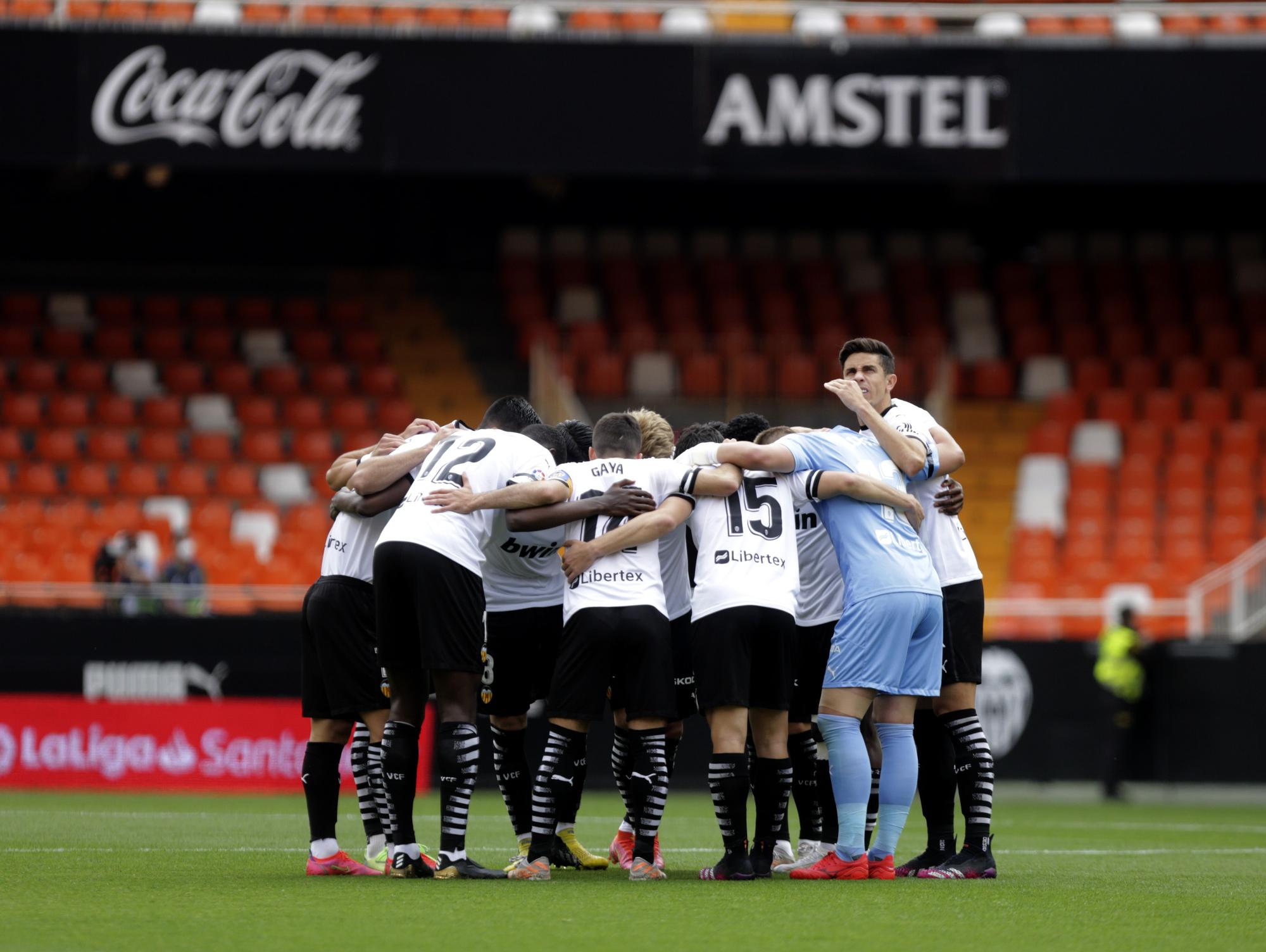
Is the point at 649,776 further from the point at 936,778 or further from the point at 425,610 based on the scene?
the point at 936,778

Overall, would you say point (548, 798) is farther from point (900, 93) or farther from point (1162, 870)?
point (900, 93)

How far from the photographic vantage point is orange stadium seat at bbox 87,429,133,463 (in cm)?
2080

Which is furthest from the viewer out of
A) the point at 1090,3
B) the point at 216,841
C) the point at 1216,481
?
the point at 1090,3

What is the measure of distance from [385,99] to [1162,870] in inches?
542

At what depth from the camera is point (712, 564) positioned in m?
8.21

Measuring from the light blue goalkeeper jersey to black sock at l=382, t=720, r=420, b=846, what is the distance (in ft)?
6.77

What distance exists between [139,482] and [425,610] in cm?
1332

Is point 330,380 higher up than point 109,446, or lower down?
higher up

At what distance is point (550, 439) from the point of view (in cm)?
885

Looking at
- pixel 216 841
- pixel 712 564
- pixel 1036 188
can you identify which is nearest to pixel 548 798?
pixel 712 564

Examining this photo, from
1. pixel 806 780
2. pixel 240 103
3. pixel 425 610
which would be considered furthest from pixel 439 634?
pixel 240 103

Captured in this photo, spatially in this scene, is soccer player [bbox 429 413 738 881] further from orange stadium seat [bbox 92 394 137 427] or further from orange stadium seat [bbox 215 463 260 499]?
orange stadium seat [bbox 92 394 137 427]

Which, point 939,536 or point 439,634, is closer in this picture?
point 439,634

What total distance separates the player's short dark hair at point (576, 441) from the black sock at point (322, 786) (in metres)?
1.96
